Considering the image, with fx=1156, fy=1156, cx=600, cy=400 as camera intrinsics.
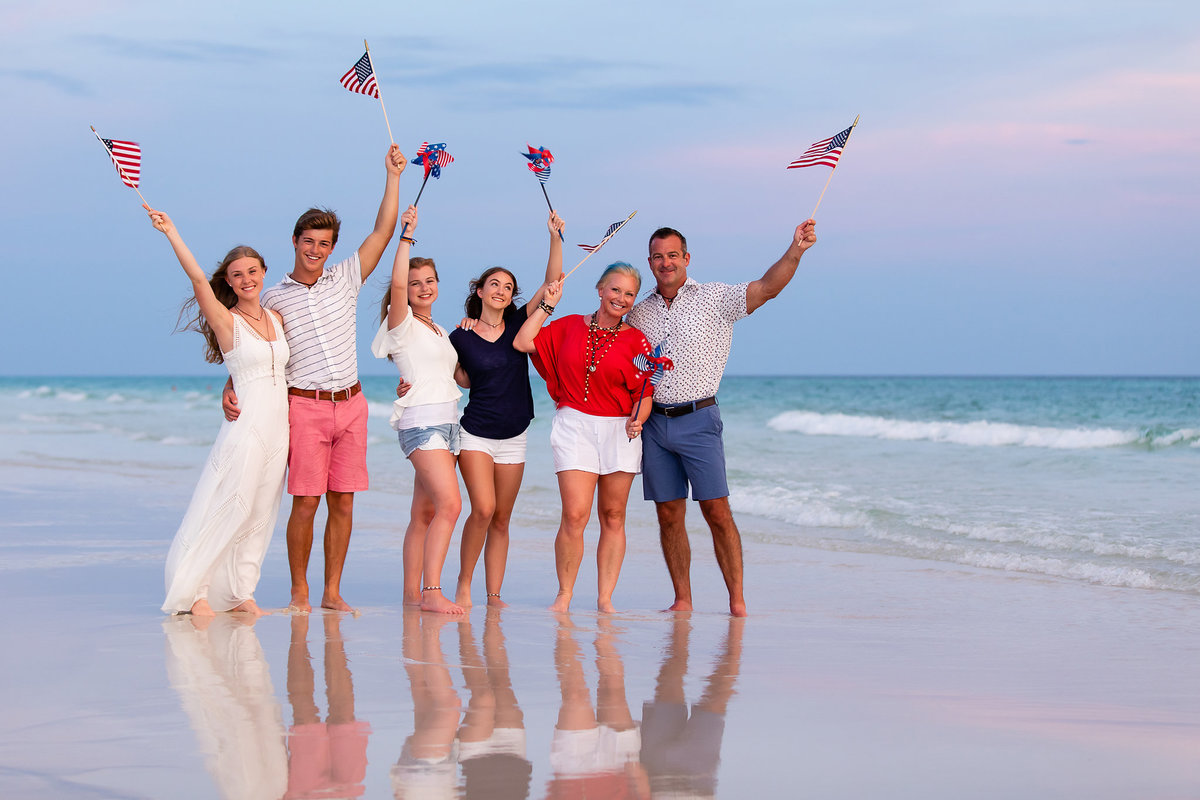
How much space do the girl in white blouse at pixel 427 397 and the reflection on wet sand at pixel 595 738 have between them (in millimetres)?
1214

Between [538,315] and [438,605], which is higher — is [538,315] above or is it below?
above

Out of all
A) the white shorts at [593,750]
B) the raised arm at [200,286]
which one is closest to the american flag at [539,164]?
the raised arm at [200,286]

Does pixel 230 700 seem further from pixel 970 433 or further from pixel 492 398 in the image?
pixel 970 433

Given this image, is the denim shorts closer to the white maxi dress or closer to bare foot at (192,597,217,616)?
the white maxi dress

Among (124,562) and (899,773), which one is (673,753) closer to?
(899,773)

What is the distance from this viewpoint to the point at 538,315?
5934mm

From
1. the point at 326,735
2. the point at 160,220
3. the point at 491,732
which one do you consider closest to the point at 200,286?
the point at 160,220

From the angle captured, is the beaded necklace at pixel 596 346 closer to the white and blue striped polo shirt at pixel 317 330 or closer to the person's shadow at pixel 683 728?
the white and blue striped polo shirt at pixel 317 330

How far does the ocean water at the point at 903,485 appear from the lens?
8.28 m

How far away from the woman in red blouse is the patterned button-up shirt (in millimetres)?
153

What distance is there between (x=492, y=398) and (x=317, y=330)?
0.94 meters

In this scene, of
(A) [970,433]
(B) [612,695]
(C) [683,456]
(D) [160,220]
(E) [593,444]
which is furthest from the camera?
(A) [970,433]

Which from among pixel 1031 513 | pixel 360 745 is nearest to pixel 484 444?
pixel 360 745

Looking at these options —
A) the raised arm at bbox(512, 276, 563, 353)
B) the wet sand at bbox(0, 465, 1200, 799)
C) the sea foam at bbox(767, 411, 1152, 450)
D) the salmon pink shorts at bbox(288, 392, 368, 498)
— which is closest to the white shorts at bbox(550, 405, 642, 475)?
the raised arm at bbox(512, 276, 563, 353)
